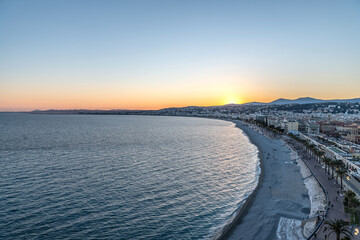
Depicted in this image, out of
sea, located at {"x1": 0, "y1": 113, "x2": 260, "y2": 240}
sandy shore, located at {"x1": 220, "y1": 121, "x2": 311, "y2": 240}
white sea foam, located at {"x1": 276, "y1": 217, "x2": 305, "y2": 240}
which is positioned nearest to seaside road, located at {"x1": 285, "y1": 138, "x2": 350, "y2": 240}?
white sea foam, located at {"x1": 276, "y1": 217, "x2": 305, "y2": 240}

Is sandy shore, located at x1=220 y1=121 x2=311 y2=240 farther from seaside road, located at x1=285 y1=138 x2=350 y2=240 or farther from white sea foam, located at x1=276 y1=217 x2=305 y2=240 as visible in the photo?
seaside road, located at x1=285 y1=138 x2=350 y2=240

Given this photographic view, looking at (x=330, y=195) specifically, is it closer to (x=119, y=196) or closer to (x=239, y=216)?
(x=239, y=216)

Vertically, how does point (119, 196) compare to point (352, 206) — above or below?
below

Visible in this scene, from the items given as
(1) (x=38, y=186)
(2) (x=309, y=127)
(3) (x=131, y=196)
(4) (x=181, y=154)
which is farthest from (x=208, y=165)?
(2) (x=309, y=127)

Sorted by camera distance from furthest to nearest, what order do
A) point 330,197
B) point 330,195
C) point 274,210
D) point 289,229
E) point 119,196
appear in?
1. point 119,196
2. point 330,195
3. point 330,197
4. point 274,210
5. point 289,229

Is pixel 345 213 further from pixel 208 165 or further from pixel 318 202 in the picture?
pixel 208 165

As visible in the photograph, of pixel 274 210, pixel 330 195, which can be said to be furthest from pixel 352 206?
pixel 274 210

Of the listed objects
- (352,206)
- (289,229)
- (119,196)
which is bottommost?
(289,229)

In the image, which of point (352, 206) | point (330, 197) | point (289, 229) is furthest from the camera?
point (330, 197)
